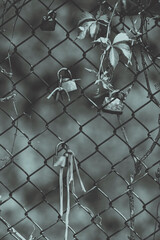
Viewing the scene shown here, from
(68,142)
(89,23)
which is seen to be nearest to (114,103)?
(89,23)

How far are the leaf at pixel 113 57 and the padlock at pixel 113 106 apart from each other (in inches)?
4.6

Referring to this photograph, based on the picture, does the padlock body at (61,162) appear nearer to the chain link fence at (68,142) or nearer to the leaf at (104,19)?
the leaf at (104,19)

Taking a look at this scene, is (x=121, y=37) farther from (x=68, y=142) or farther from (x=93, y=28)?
(x=68, y=142)

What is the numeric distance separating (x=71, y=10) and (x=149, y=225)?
103 centimetres

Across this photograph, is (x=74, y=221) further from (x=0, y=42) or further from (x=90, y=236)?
(x=0, y=42)

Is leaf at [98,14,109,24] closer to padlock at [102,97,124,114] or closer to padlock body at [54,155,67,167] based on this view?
padlock at [102,97,124,114]

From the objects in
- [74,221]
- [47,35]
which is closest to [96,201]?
[74,221]

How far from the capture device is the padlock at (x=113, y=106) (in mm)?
2049

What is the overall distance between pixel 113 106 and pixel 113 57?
15 centimetres

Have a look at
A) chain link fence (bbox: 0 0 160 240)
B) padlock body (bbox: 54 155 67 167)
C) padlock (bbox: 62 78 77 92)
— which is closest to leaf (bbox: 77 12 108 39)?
padlock (bbox: 62 78 77 92)

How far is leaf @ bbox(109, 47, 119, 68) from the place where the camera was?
2.00 m

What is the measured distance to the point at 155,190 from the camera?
303cm

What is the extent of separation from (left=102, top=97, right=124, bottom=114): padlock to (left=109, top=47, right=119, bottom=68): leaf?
117 mm

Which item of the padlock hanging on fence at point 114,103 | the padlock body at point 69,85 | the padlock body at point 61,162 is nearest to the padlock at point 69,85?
the padlock body at point 69,85
